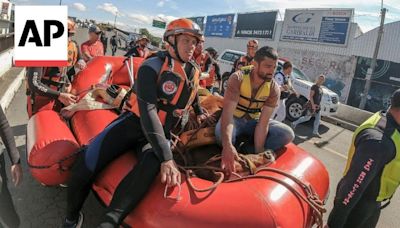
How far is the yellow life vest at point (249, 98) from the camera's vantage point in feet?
11.5

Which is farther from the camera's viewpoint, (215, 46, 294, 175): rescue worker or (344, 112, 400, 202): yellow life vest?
(215, 46, 294, 175): rescue worker

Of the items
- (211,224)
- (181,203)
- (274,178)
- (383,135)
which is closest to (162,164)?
(181,203)

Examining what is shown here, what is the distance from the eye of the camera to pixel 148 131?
2.72 meters

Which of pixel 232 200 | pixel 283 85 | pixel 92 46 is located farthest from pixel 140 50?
pixel 232 200

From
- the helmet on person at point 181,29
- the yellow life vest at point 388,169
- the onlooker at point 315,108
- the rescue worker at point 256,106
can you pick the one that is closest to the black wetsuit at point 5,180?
the helmet on person at point 181,29

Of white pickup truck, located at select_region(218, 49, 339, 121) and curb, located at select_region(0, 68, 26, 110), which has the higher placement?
white pickup truck, located at select_region(218, 49, 339, 121)

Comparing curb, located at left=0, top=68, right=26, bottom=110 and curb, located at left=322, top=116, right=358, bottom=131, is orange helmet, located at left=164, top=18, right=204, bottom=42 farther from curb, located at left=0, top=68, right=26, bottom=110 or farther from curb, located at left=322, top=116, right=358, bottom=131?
curb, located at left=322, top=116, right=358, bottom=131

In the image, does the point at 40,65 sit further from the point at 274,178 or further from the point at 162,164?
the point at 274,178

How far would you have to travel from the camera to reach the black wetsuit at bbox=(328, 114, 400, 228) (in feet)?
8.68

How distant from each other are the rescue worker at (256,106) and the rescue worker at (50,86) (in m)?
2.12

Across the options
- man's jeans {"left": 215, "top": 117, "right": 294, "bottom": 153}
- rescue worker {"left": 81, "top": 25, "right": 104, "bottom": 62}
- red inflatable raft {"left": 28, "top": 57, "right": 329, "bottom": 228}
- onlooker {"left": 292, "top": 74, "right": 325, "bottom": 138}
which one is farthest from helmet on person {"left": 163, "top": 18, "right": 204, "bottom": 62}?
onlooker {"left": 292, "top": 74, "right": 325, "bottom": 138}

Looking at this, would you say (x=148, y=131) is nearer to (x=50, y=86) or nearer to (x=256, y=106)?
(x=256, y=106)

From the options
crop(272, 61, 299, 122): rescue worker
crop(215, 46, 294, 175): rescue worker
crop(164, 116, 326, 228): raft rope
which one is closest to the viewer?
crop(164, 116, 326, 228): raft rope

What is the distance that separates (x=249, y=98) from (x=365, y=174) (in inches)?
49.6
